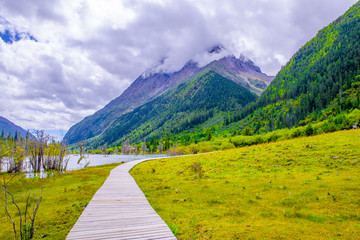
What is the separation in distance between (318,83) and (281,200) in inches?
5919

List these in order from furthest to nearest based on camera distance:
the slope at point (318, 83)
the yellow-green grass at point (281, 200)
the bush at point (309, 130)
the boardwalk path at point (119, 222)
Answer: the slope at point (318, 83) < the bush at point (309, 130) < the yellow-green grass at point (281, 200) < the boardwalk path at point (119, 222)

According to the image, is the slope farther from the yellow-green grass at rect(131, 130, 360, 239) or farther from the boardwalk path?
the boardwalk path

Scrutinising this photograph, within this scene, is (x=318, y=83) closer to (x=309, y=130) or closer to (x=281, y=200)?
(x=309, y=130)

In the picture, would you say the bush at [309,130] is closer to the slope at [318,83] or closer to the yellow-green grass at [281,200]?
the yellow-green grass at [281,200]

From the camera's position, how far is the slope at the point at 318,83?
10919 centimetres

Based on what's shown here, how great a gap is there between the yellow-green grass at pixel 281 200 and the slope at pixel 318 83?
87.7 m

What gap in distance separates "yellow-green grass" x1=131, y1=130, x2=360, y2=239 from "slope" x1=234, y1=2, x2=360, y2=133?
8772 centimetres

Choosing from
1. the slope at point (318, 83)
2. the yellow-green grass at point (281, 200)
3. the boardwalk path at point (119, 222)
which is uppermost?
the slope at point (318, 83)

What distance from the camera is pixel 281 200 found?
465 inches

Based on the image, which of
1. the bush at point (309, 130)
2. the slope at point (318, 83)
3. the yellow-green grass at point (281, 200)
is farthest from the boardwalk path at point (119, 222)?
the slope at point (318, 83)

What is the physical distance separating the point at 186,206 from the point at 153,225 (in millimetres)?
4308

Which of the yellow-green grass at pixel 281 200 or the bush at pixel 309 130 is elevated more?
the bush at pixel 309 130

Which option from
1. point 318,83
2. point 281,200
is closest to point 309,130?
point 281,200

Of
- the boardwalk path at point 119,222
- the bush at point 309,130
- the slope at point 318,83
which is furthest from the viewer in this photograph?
the slope at point 318,83
